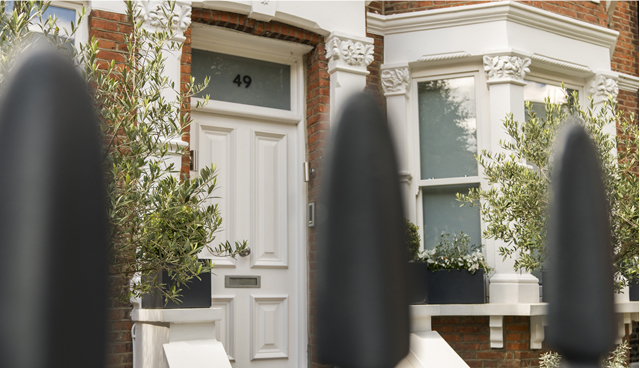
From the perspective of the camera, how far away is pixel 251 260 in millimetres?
5785

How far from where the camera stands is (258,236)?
5.84m

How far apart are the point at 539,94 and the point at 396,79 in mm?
1770

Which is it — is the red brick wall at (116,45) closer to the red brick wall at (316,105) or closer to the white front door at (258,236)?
the white front door at (258,236)

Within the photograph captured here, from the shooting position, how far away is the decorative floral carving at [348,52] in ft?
19.2

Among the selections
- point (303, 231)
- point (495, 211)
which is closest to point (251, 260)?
point (303, 231)

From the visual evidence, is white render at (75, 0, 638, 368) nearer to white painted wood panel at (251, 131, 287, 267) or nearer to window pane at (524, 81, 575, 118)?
white painted wood panel at (251, 131, 287, 267)

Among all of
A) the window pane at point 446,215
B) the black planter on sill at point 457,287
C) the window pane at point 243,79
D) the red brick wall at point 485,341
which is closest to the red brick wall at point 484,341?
the red brick wall at point 485,341

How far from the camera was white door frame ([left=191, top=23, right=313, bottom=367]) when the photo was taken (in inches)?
224

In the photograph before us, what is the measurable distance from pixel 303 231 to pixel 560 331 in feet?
18.2

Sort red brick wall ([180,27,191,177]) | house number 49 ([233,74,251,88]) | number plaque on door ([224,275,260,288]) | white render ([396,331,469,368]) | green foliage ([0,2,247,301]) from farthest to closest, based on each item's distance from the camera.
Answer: house number 49 ([233,74,251,88]) < number plaque on door ([224,275,260,288]) < red brick wall ([180,27,191,177]) < white render ([396,331,469,368]) < green foliage ([0,2,247,301])

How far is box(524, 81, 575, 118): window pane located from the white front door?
9.36ft

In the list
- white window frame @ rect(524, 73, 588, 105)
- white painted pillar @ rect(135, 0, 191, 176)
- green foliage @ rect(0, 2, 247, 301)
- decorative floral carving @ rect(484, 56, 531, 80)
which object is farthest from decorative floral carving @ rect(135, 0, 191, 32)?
white window frame @ rect(524, 73, 588, 105)

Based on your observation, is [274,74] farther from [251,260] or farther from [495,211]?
[495,211]

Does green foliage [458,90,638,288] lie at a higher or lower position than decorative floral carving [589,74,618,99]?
lower
